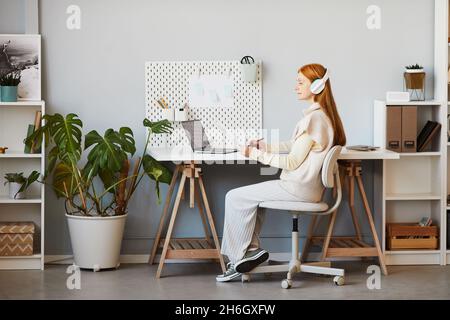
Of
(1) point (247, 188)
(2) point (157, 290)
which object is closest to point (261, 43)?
(1) point (247, 188)

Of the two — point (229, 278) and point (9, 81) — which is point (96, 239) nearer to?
point (229, 278)

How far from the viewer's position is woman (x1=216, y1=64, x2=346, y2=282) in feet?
17.7

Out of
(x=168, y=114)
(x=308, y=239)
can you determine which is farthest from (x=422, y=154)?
(x=168, y=114)

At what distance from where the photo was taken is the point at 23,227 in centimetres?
604

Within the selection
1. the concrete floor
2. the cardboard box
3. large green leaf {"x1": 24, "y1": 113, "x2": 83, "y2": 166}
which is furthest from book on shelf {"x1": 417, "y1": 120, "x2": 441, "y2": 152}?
the cardboard box

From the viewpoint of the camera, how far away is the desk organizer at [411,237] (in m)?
6.23

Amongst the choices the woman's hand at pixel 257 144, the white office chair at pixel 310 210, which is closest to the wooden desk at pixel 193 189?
the woman's hand at pixel 257 144

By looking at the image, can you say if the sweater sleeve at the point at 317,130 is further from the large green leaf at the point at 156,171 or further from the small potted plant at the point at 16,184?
the small potted plant at the point at 16,184

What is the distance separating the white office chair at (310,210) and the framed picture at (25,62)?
1.84 metres

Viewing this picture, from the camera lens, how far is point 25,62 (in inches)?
243

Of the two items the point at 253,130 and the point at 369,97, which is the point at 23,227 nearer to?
the point at 253,130

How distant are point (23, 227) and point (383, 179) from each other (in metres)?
2.48

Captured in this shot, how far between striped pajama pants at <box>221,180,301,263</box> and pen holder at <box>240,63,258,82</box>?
979mm

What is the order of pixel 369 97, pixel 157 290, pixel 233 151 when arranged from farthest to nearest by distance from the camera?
pixel 369 97 → pixel 233 151 → pixel 157 290
